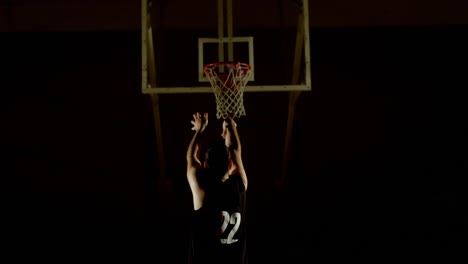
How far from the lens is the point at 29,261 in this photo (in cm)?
634

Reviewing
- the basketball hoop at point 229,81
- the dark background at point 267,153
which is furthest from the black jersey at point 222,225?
the dark background at point 267,153

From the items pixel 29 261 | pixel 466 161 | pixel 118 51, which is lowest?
pixel 29 261

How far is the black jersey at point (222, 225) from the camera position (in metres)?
3.88

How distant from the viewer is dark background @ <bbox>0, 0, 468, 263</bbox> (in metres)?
6.25

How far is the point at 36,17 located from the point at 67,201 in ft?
6.57

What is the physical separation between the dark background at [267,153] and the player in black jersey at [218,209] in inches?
97.4

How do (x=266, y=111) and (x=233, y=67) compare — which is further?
(x=266, y=111)

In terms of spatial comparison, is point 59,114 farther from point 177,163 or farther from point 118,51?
point 177,163

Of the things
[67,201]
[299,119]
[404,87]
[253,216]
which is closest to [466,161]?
[404,87]

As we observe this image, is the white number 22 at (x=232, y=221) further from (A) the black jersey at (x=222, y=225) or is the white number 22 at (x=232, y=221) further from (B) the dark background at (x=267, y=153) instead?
(B) the dark background at (x=267, y=153)

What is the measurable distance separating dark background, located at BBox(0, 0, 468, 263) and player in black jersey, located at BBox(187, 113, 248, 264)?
2475 mm

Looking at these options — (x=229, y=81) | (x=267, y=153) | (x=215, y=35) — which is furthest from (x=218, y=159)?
(x=267, y=153)

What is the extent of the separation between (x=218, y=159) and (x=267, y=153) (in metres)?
2.68

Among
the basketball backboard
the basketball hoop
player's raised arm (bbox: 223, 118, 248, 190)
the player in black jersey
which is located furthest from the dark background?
the player in black jersey
